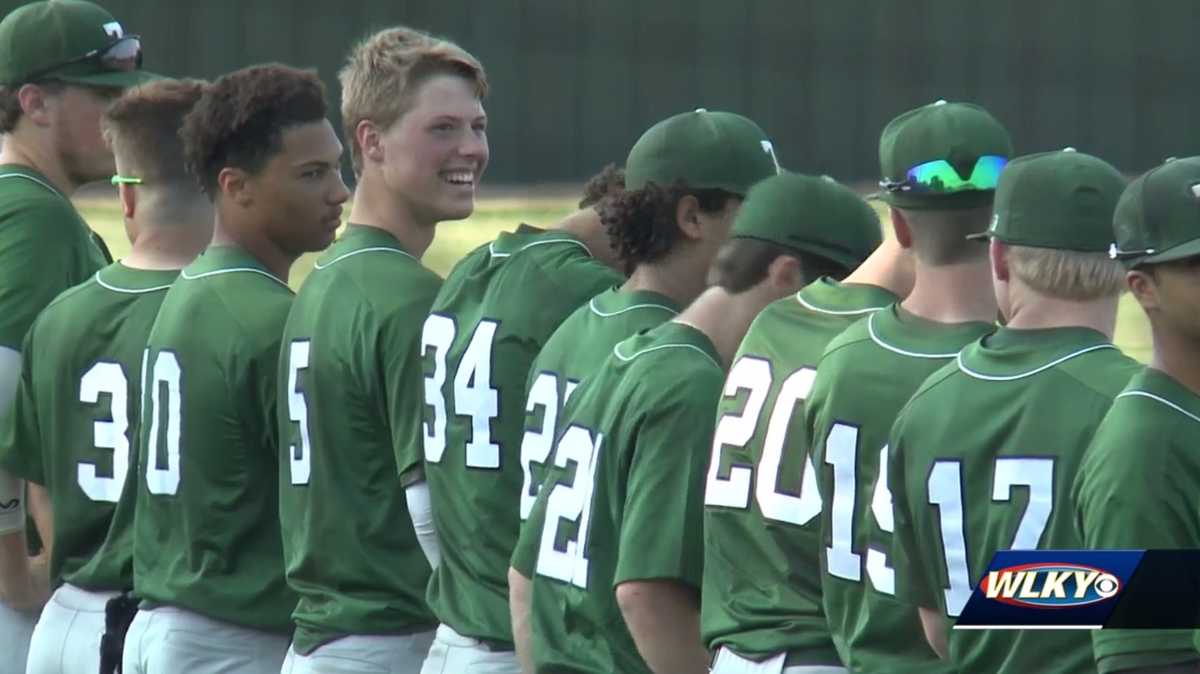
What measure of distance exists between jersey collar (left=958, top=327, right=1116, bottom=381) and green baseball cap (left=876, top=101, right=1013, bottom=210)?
370 millimetres

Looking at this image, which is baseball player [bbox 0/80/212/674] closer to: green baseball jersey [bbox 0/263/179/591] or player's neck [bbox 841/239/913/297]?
green baseball jersey [bbox 0/263/179/591]

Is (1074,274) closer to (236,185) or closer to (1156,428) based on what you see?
(1156,428)

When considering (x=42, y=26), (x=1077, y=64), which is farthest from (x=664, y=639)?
(x=1077, y=64)

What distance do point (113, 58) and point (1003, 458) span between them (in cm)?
320

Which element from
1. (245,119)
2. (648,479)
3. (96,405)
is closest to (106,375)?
(96,405)

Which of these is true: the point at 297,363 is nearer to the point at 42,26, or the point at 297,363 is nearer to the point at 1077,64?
the point at 42,26

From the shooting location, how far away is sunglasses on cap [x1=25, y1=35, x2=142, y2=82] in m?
5.72

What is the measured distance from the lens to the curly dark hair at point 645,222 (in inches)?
162

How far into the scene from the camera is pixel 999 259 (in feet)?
11.3

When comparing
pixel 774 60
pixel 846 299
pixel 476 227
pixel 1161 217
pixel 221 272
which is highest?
pixel 1161 217

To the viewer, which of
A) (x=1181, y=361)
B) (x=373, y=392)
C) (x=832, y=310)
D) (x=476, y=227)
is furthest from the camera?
(x=476, y=227)

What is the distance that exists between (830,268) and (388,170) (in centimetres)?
105

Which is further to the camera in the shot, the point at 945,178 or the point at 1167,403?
the point at 945,178

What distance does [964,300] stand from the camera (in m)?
3.65
